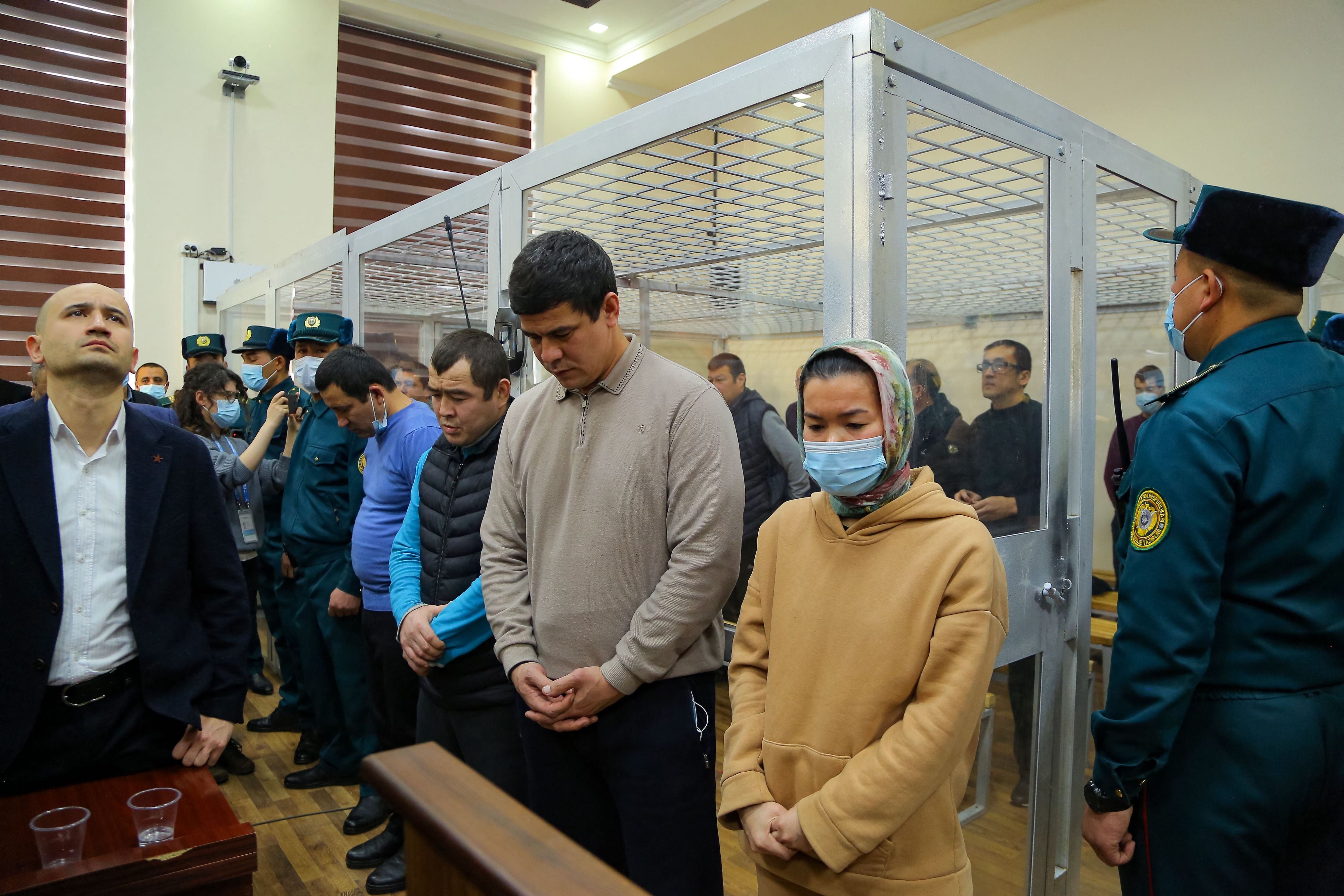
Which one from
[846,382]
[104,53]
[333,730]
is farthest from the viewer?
[104,53]

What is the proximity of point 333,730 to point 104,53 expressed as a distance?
5090 millimetres

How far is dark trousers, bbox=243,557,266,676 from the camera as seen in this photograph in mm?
4008

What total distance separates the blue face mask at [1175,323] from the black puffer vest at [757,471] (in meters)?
1.38

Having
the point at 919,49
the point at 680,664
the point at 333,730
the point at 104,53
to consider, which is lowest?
the point at 333,730

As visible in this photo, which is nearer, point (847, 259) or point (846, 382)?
point (846, 382)

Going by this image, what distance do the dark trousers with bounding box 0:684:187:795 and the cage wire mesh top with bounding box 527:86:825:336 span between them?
1.54 m

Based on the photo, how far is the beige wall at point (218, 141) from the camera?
559cm

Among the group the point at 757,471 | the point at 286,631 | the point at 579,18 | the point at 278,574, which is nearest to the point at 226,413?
the point at 278,574

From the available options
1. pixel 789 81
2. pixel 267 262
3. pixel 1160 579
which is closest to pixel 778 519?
pixel 1160 579

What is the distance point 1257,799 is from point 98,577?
2170 millimetres

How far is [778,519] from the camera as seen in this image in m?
1.38

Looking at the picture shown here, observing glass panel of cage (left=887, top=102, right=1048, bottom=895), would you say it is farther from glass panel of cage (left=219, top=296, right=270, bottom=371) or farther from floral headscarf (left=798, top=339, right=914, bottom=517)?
glass panel of cage (left=219, top=296, right=270, bottom=371)

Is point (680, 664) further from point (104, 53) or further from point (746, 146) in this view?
point (104, 53)

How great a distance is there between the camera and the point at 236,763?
3.31m
